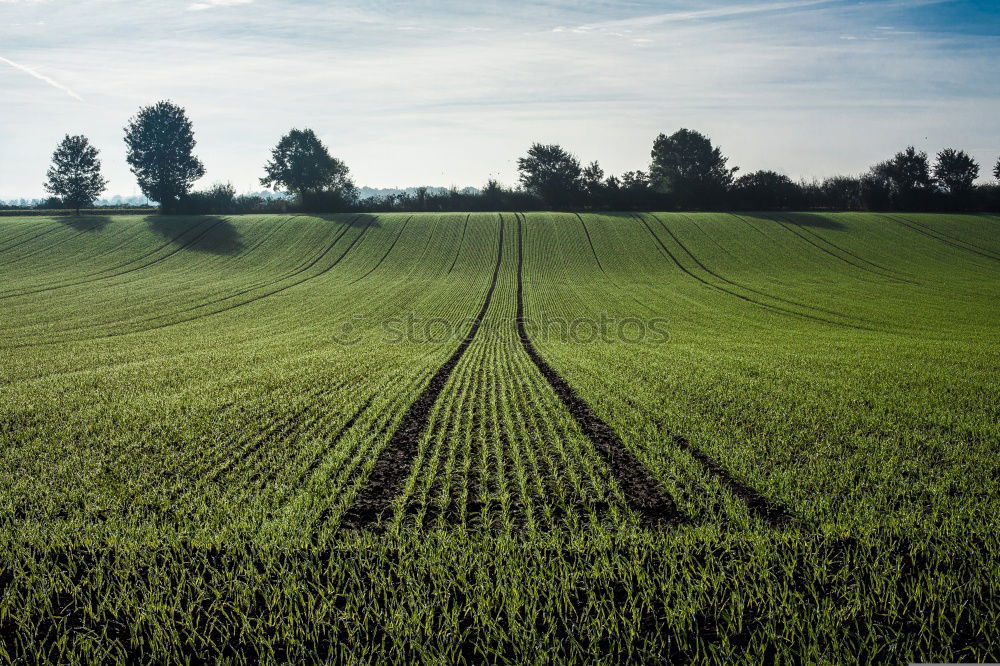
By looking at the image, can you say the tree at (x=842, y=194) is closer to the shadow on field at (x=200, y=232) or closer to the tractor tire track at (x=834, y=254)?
the tractor tire track at (x=834, y=254)

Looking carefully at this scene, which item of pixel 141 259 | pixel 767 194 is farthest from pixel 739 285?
pixel 141 259

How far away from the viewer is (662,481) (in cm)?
791

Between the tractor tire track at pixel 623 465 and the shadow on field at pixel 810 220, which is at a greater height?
the shadow on field at pixel 810 220

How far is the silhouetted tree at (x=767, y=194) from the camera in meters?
79.1

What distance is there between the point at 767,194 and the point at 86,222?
9431 cm

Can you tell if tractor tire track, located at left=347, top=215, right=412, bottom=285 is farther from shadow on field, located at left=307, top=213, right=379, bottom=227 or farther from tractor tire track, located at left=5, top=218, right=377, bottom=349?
shadow on field, located at left=307, top=213, right=379, bottom=227

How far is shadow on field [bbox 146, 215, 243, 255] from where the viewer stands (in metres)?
56.7

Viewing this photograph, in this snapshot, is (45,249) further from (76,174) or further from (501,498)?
(501,498)

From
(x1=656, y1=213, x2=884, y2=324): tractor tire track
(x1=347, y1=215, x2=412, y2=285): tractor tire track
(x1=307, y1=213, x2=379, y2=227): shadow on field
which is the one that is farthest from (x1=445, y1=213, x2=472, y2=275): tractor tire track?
(x1=656, y1=213, x2=884, y2=324): tractor tire track

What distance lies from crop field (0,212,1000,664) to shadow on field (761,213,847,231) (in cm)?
4820

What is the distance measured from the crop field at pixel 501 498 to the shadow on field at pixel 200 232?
37.0 m

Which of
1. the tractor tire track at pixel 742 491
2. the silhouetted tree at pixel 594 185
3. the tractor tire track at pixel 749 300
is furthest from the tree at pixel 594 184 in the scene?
the tractor tire track at pixel 742 491

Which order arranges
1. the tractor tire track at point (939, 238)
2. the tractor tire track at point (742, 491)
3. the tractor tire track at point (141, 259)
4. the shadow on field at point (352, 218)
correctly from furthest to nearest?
the shadow on field at point (352, 218)
the tractor tire track at point (939, 238)
the tractor tire track at point (141, 259)
the tractor tire track at point (742, 491)

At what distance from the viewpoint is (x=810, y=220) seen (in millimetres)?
68000
